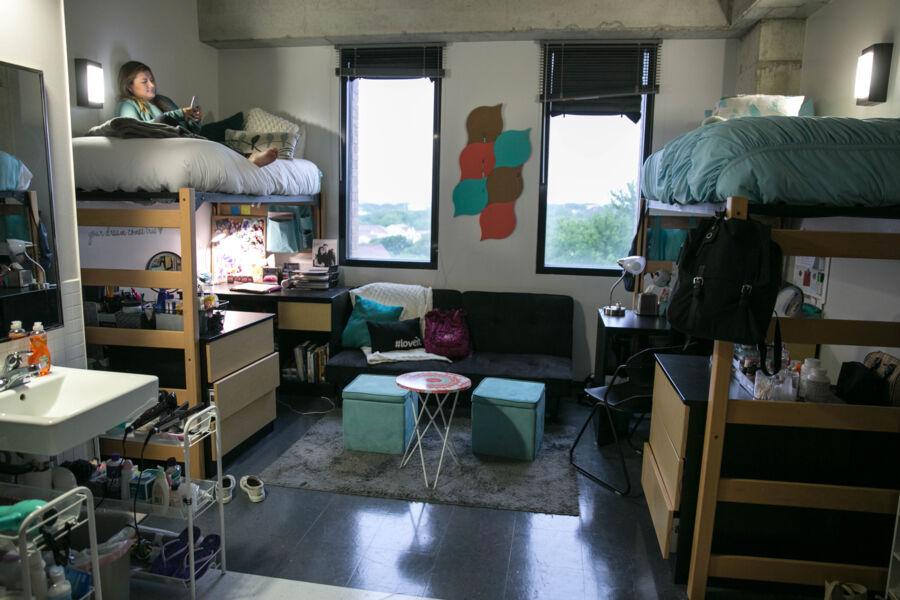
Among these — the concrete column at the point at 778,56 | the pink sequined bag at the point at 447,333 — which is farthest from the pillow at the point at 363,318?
the concrete column at the point at 778,56

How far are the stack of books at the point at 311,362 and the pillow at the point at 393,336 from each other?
0.40 m

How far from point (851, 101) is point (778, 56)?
959 millimetres

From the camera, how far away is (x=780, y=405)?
2373mm

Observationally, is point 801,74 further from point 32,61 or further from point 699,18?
point 32,61

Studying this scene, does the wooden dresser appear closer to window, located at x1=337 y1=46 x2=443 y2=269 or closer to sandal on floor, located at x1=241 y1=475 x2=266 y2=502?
sandal on floor, located at x1=241 y1=475 x2=266 y2=502

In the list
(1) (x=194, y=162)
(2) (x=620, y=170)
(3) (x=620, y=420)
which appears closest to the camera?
(1) (x=194, y=162)

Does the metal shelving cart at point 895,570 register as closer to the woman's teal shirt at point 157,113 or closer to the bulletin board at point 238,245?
the woman's teal shirt at point 157,113

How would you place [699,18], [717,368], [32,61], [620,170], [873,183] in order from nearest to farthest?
1. [873,183]
2. [717,368]
3. [32,61]
4. [699,18]
5. [620,170]

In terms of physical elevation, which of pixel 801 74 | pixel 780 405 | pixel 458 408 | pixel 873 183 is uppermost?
pixel 801 74

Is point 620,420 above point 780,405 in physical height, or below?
below

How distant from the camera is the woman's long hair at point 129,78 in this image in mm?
4152

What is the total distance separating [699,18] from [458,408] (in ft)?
10.7

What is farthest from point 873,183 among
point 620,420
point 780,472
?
point 620,420

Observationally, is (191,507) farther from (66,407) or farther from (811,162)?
(811,162)
